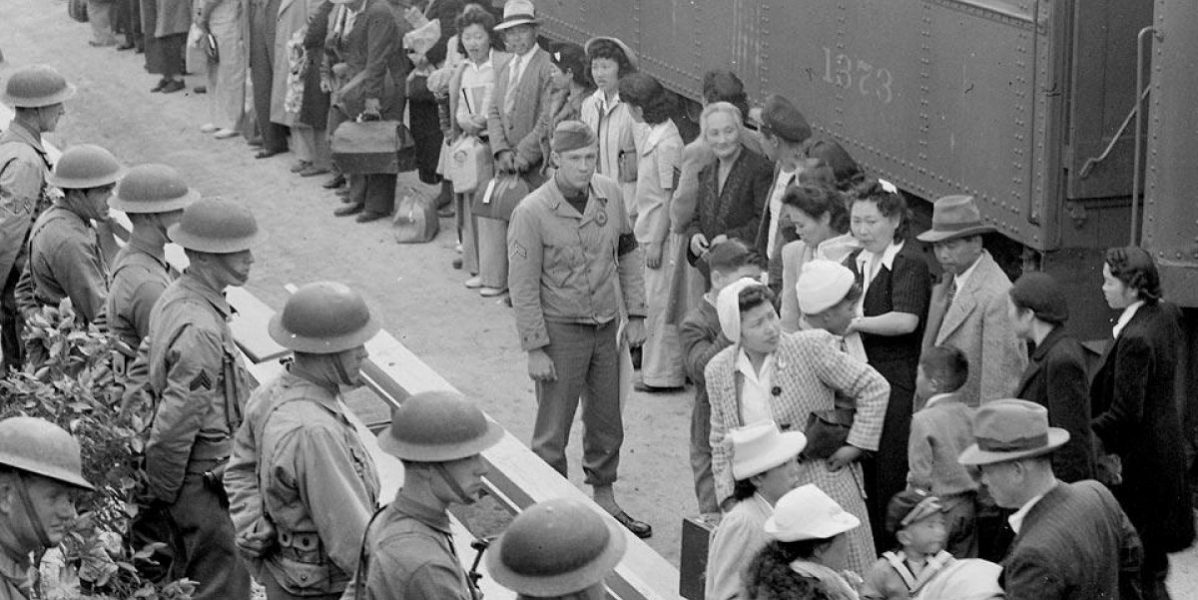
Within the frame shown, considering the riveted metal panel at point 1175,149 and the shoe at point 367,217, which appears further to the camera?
the shoe at point 367,217

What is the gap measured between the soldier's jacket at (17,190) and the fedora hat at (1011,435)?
5.52 m

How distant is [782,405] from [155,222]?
2.81m

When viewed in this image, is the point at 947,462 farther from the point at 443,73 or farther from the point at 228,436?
the point at 443,73

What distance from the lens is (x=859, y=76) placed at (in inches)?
436

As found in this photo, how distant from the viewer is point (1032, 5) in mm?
9289

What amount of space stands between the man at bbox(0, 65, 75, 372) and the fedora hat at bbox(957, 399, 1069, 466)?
535 centimetres

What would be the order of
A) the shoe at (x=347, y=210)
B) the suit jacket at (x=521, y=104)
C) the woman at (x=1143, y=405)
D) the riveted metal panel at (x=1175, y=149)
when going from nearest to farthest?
the woman at (x=1143, y=405) < the riveted metal panel at (x=1175, y=149) < the suit jacket at (x=521, y=104) < the shoe at (x=347, y=210)

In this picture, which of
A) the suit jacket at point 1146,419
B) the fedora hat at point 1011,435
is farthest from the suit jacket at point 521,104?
the fedora hat at point 1011,435

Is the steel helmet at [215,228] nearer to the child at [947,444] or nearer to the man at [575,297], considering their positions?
the man at [575,297]

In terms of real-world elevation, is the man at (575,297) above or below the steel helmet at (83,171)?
below

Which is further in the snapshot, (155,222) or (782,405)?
(155,222)

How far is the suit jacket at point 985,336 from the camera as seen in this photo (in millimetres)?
7980

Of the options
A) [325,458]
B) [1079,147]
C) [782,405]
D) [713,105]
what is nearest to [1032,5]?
[1079,147]

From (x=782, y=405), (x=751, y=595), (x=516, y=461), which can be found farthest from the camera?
(x=516, y=461)
